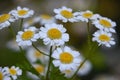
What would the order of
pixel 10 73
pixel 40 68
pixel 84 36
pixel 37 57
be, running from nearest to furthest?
pixel 10 73, pixel 40 68, pixel 37 57, pixel 84 36

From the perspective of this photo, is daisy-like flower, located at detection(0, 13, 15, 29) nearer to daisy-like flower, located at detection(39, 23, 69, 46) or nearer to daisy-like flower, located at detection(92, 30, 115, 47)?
daisy-like flower, located at detection(39, 23, 69, 46)

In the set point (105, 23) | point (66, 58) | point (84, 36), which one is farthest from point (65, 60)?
point (84, 36)

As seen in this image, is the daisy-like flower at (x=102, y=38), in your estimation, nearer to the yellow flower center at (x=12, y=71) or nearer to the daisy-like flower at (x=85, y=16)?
the daisy-like flower at (x=85, y=16)

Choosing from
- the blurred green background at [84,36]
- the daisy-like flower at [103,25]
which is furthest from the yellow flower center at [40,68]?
the blurred green background at [84,36]

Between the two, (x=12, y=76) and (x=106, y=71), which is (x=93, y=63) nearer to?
(x=106, y=71)

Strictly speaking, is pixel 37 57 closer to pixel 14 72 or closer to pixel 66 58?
pixel 14 72

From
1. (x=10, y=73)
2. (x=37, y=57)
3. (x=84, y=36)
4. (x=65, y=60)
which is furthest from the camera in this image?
(x=84, y=36)

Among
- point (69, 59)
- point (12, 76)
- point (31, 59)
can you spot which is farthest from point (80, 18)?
point (31, 59)
